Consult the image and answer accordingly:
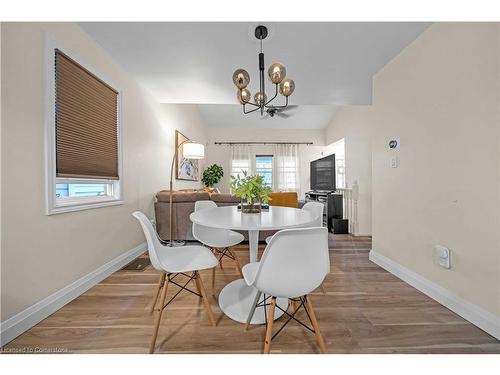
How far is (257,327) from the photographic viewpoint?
1400 millimetres

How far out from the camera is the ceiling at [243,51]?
1.87 m

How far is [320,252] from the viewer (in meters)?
1.00

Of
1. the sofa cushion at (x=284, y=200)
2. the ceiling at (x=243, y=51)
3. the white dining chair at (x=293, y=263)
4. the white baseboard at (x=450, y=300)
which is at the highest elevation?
the ceiling at (x=243, y=51)

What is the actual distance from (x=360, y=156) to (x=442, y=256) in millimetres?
2811

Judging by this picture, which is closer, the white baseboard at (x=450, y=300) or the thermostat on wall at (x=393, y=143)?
the white baseboard at (x=450, y=300)

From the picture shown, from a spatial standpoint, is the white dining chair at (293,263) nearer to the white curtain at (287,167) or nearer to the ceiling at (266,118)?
the ceiling at (266,118)

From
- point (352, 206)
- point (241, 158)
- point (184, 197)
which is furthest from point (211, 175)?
point (352, 206)

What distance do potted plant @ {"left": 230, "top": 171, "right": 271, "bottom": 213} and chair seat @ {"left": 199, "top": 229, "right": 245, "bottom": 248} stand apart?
441mm

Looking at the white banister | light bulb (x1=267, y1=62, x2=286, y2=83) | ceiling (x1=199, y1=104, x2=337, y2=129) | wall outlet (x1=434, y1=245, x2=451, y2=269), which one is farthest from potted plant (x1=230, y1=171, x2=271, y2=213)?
ceiling (x1=199, y1=104, x2=337, y2=129)

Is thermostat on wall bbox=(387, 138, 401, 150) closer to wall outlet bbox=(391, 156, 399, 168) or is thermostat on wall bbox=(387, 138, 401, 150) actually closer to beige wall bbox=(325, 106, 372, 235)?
wall outlet bbox=(391, 156, 399, 168)

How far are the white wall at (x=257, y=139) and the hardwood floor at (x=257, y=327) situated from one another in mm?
4767

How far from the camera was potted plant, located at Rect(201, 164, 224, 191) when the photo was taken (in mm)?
5930

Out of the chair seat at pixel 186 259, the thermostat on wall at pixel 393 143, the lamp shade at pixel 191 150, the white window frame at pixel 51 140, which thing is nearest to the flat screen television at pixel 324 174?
the thermostat on wall at pixel 393 143
